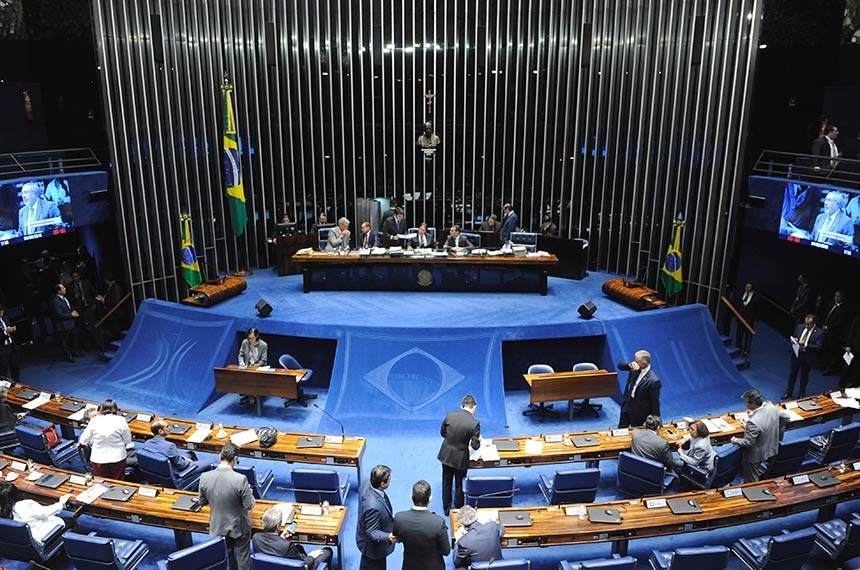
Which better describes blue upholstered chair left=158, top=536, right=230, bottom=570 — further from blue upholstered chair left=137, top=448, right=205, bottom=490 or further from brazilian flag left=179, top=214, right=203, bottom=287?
brazilian flag left=179, top=214, right=203, bottom=287

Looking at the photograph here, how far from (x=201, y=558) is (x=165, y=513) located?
1106 mm

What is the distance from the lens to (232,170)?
14.4m

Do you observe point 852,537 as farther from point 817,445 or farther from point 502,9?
point 502,9

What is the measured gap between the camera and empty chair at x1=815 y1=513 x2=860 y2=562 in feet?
20.8

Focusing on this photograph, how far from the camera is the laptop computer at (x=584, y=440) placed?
799 centimetres

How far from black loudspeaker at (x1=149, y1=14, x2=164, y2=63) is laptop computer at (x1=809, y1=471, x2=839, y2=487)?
13916 millimetres

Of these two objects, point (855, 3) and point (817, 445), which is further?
point (855, 3)

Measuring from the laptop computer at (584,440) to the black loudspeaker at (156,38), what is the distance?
11652mm

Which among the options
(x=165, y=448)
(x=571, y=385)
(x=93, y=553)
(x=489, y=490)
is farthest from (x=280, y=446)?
(x=571, y=385)

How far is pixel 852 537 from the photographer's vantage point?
6352 mm

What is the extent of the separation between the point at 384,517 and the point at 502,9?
14.1 metres

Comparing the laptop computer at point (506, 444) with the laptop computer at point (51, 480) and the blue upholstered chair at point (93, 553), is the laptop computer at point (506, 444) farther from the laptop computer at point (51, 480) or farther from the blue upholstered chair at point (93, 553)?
the laptop computer at point (51, 480)

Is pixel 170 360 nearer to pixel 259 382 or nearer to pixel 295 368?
pixel 259 382

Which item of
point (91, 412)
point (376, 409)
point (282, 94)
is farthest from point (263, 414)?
point (282, 94)
